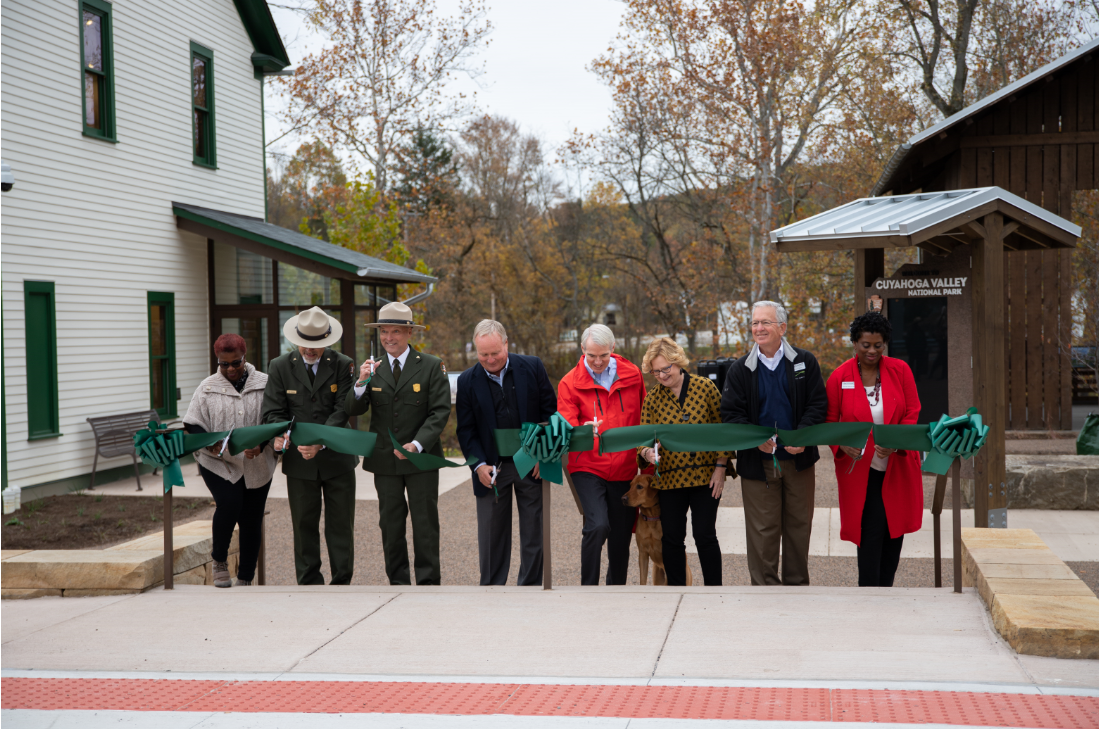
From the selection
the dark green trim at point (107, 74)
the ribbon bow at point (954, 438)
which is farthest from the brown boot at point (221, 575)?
the dark green trim at point (107, 74)

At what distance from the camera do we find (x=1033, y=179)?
1252 cm

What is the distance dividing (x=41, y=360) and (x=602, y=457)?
28.7ft

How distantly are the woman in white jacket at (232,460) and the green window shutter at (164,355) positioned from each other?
8.61 meters

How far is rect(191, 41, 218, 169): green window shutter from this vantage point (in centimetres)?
1566

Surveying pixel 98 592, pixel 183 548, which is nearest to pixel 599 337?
pixel 183 548

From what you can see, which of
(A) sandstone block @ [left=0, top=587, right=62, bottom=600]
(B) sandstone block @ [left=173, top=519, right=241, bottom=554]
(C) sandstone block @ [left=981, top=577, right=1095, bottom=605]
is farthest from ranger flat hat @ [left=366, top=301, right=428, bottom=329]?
(C) sandstone block @ [left=981, top=577, right=1095, bottom=605]

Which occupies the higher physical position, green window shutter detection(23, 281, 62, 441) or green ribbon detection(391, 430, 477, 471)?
green window shutter detection(23, 281, 62, 441)

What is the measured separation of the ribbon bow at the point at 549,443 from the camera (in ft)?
19.0

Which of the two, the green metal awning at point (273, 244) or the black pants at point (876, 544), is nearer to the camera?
the black pants at point (876, 544)

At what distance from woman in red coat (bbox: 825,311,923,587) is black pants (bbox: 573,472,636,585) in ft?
4.42

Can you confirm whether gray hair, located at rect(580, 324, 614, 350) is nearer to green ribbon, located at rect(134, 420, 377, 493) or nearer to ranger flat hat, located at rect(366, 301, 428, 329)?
ranger flat hat, located at rect(366, 301, 428, 329)

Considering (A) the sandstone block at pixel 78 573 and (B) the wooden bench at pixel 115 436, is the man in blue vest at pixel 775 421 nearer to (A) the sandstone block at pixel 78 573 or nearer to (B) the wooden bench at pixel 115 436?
(A) the sandstone block at pixel 78 573

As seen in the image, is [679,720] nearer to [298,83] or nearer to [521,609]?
[521,609]

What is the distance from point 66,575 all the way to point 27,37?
8.27 m
